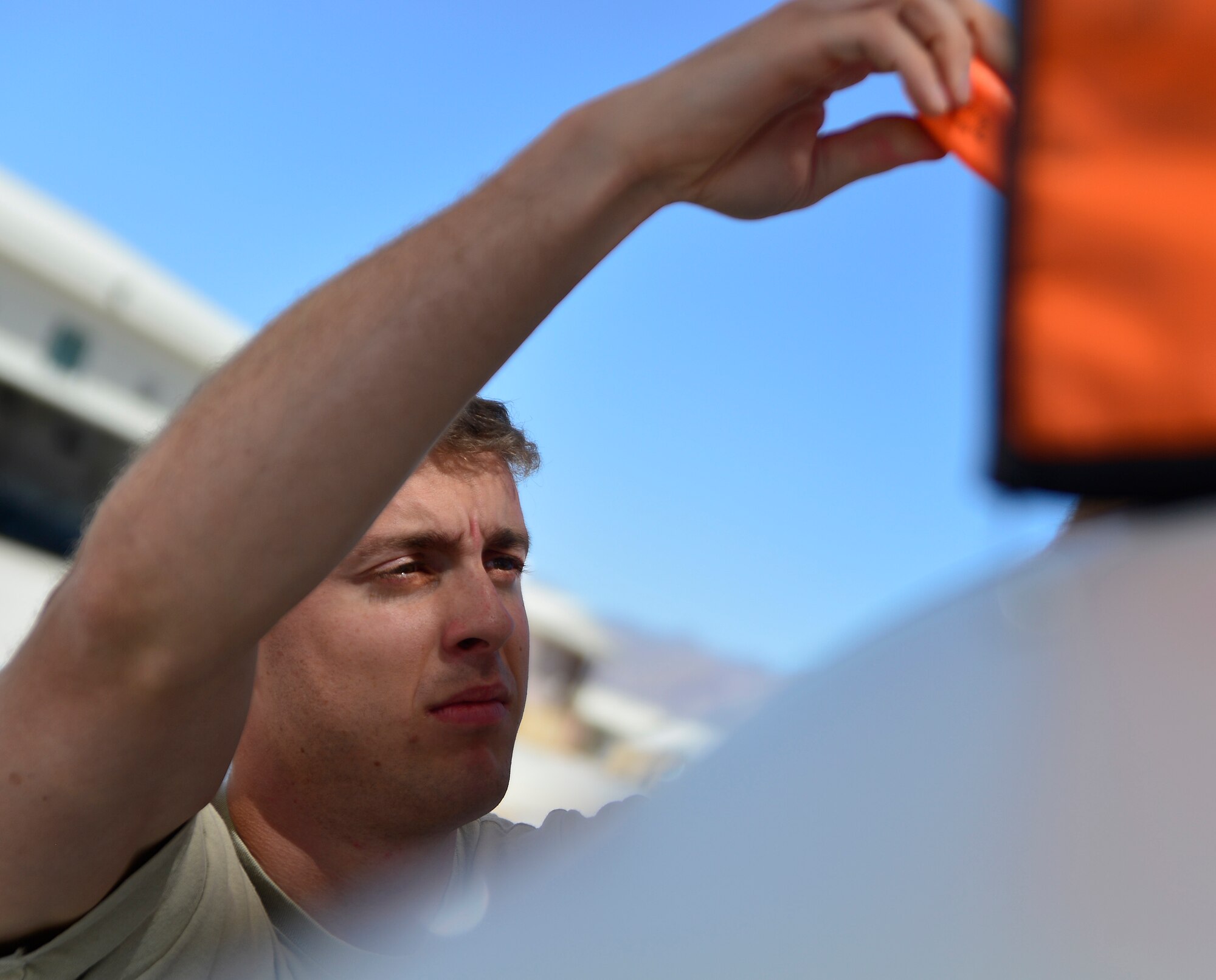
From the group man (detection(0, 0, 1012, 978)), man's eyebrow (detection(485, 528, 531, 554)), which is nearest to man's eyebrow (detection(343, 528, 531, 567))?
man's eyebrow (detection(485, 528, 531, 554))

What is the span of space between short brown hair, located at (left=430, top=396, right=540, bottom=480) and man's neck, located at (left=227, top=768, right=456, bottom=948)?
650mm

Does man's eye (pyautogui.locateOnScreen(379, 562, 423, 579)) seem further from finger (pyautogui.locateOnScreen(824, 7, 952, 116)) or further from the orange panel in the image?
the orange panel

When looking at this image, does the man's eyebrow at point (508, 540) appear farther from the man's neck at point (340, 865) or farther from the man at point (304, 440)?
the man at point (304, 440)

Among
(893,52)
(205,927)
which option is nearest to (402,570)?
(205,927)

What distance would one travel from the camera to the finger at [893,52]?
79cm

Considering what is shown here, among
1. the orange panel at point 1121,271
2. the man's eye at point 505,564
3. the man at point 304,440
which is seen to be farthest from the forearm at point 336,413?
the man's eye at point 505,564

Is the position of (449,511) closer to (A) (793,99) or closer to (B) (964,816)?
(A) (793,99)

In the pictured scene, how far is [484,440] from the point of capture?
2096mm

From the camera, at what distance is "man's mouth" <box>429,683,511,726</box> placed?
1735mm

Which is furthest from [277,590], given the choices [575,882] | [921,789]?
[921,789]

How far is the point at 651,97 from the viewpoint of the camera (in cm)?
91

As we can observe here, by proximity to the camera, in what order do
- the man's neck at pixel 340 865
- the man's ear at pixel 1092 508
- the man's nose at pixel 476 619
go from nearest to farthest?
the man's ear at pixel 1092 508, the man's neck at pixel 340 865, the man's nose at pixel 476 619

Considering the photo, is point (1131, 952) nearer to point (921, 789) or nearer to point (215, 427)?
point (921, 789)

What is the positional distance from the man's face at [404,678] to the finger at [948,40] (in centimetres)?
110
